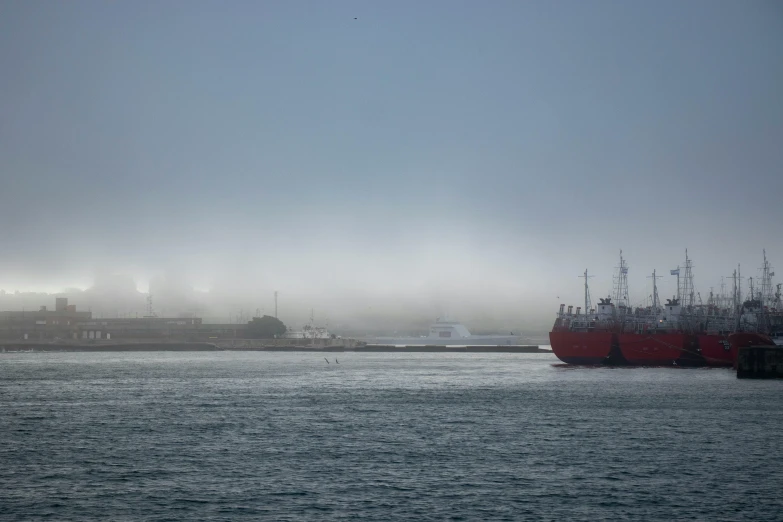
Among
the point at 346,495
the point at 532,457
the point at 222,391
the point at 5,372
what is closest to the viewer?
the point at 346,495

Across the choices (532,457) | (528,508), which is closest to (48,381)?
(532,457)

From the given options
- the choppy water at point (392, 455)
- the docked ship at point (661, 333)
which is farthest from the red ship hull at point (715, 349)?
the choppy water at point (392, 455)

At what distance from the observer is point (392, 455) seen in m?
37.3

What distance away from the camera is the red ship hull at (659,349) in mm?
117250

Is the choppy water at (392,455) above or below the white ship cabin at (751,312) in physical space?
below

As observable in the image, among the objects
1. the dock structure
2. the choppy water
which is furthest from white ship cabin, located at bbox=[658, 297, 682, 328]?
the choppy water

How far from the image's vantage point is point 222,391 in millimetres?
74812

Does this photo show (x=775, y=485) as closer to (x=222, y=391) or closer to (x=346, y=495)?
(x=346, y=495)

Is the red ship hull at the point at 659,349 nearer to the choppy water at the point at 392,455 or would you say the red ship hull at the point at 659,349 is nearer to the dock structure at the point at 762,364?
the dock structure at the point at 762,364

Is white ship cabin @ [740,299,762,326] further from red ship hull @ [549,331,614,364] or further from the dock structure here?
the dock structure

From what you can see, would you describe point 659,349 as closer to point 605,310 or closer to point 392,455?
point 605,310

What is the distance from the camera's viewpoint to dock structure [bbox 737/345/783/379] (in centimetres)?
9150

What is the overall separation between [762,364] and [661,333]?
2841cm

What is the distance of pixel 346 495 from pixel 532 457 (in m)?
11.6
